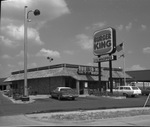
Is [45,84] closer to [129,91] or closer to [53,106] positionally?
[129,91]

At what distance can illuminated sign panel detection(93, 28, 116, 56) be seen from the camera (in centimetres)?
3516

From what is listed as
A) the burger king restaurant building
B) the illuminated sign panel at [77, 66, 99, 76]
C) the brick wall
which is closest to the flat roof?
the burger king restaurant building

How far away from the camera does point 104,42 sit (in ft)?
119

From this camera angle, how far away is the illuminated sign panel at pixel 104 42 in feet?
115

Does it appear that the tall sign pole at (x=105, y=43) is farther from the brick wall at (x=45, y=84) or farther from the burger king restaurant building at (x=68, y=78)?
the brick wall at (x=45, y=84)

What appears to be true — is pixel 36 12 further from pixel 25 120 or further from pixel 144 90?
pixel 144 90

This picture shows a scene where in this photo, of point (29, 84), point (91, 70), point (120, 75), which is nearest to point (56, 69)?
point (91, 70)

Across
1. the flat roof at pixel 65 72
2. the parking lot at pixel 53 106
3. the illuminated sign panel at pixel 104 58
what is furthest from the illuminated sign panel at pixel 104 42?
the parking lot at pixel 53 106

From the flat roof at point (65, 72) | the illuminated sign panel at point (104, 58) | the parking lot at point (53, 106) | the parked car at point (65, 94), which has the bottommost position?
the parking lot at point (53, 106)

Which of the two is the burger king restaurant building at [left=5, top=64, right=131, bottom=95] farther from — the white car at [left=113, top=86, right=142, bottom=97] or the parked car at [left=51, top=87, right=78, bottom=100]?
the parked car at [left=51, top=87, right=78, bottom=100]

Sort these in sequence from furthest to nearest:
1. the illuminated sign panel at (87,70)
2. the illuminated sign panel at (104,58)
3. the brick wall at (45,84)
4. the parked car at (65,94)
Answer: the illuminated sign panel at (87,70) → the brick wall at (45,84) → the illuminated sign panel at (104,58) → the parked car at (65,94)

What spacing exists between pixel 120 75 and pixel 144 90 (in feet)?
23.2

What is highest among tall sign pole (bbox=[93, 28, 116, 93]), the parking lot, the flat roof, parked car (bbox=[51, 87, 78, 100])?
tall sign pole (bbox=[93, 28, 116, 93])

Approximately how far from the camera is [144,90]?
4100cm
